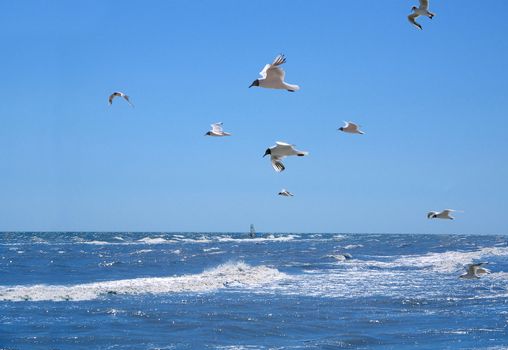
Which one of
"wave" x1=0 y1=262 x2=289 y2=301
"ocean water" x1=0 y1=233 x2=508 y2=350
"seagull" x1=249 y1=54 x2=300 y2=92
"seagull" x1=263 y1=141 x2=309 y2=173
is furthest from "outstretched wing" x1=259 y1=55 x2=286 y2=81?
"wave" x1=0 y1=262 x2=289 y2=301

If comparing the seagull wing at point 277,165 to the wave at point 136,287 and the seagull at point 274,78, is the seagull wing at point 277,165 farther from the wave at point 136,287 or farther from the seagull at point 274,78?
the wave at point 136,287

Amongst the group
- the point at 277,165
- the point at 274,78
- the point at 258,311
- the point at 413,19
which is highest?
the point at 413,19

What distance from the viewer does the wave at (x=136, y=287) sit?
2038 cm

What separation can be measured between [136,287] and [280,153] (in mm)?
12845

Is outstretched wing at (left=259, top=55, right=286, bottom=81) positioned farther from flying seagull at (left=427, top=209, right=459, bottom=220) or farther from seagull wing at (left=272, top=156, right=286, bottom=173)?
flying seagull at (left=427, top=209, right=459, bottom=220)

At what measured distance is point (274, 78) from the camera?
10664 millimetres

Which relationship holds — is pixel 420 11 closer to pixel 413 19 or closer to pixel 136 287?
pixel 413 19

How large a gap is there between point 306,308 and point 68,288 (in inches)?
346

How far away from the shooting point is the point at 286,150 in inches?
432

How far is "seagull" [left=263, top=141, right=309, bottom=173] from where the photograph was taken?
35.4ft

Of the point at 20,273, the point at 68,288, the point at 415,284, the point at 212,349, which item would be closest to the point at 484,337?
the point at 212,349

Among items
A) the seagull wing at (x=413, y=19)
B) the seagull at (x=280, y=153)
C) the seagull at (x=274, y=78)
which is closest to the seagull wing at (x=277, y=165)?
the seagull at (x=280, y=153)

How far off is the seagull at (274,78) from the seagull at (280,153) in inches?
31.1

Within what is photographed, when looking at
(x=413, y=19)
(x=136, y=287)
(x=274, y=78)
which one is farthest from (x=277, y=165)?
(x=136, y=287)
